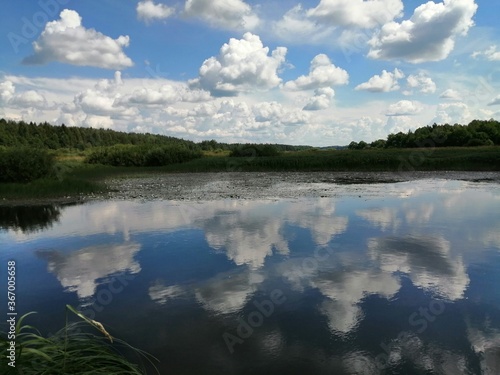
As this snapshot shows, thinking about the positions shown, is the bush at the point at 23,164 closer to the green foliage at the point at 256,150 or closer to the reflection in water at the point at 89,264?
the reflection in water at the point at 89,264

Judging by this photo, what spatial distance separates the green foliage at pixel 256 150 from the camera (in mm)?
64250

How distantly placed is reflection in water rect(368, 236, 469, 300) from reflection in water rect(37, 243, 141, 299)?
6461 millimetres

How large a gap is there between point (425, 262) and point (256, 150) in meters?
56.6

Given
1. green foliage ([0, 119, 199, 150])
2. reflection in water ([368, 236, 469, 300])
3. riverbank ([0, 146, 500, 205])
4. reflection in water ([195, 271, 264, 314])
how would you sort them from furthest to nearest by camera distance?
green foliage ([0, 119, 199, 150])
riverbank ([0, 146, 500, 205])
reflection in water ([368, 236, 469, 300])
reflection in water ([195, 271, 264, 314])

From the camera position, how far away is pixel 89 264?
34.4 ft

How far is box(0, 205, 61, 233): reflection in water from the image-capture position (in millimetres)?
16281

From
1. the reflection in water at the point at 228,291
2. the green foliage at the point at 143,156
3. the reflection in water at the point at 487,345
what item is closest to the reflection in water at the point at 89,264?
the reflection in water at the point at 228,291

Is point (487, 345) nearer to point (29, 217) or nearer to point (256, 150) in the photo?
point (29, 217)

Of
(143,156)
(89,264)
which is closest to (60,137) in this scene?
(143,156)

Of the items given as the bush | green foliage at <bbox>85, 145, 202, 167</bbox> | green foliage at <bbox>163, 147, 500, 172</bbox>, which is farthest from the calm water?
green foliage at <bbox>85, 145, 202, 167</bbox>

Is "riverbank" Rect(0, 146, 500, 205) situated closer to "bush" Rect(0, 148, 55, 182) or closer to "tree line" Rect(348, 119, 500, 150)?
"bush" Rect(0, 148, 55, 182)

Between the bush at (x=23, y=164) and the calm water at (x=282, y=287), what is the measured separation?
405 inches

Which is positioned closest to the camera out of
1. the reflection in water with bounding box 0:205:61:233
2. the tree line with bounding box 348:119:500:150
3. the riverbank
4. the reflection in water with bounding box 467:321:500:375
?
the reflection in water with bounding box 467:321:500:375

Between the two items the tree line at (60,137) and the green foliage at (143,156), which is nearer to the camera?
the green foliage at (143,156)
